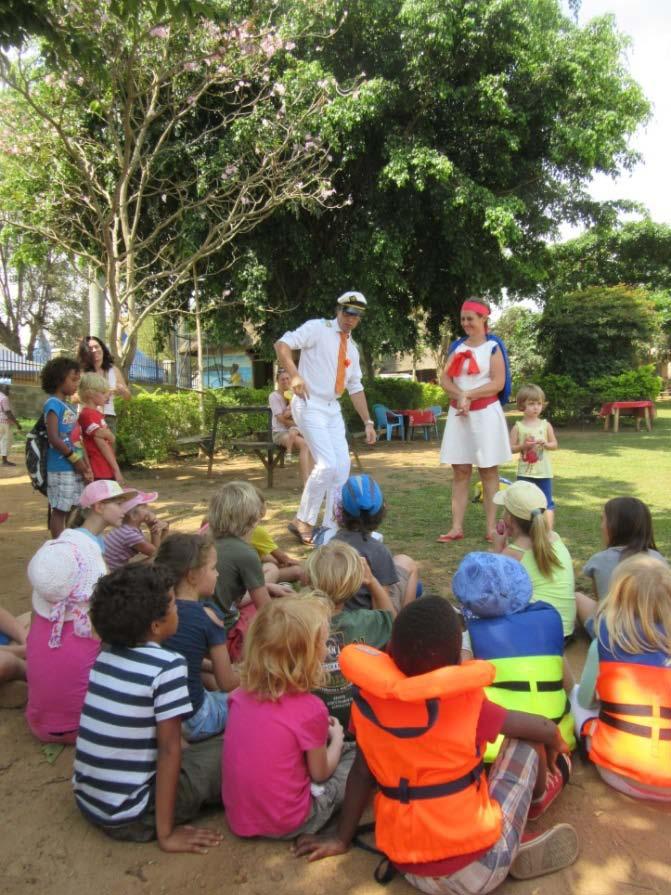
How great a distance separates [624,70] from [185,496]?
42.4 feet

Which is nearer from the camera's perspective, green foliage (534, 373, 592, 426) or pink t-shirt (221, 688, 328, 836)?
pink t-shirt (221, 688, 328, 836)

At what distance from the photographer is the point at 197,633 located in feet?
8.55

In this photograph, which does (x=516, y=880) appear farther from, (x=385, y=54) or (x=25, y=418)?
(x=25, y=418)

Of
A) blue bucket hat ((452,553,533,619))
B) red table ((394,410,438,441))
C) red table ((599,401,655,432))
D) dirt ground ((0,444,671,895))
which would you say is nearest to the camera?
dirt ground ((0,444,671,895))

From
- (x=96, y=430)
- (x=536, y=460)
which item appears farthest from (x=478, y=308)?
(x=96, y=430)

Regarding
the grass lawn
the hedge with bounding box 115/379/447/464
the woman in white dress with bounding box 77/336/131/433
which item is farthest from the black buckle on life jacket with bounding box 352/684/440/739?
the hedge with bounding box 115/379/447/464

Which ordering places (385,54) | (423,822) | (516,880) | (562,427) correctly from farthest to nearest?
(562,427)
(385,54)
(516,880)
(423,822)

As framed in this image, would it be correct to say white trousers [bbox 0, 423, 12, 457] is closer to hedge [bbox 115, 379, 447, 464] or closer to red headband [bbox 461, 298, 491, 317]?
hedge [bbox 115, 379, 447, 464]

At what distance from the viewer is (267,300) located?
550 inches

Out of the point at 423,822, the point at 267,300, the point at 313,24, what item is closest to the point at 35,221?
the point at 267,300

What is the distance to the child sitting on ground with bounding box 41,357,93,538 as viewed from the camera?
4.64 metres

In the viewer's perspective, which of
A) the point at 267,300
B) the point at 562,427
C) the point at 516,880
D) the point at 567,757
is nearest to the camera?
the point at 516,880

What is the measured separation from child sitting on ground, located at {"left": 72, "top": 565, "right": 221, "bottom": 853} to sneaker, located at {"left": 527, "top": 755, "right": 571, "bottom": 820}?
1037mm

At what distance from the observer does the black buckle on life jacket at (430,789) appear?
1.84m
